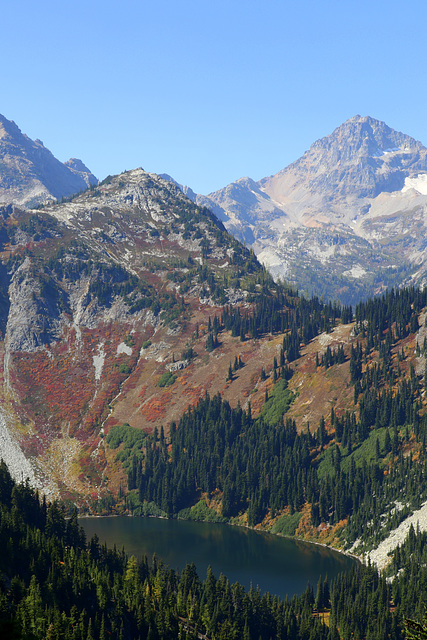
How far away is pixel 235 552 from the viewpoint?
169375 mm

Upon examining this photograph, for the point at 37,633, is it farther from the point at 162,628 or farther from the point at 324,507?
the point at 324,507

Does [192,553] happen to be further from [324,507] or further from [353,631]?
[353,631]

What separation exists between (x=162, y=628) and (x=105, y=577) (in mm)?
15052

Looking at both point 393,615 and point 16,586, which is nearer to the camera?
point 16,586

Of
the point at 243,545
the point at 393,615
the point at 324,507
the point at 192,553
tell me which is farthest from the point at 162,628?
the point at 324,507

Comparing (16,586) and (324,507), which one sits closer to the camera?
(16,586)

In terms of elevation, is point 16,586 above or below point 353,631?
above

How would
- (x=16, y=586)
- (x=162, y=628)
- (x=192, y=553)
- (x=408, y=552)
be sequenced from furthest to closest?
1. (x=192, y=553)
2. (x=408, y=552)
3. (x=162, y=628)
4. (x=16, y=586)

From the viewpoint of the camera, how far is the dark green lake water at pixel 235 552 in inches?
5817

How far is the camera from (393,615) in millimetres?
120000

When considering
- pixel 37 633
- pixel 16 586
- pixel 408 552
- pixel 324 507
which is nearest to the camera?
pixel 37 633

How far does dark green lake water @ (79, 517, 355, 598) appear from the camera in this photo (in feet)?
485

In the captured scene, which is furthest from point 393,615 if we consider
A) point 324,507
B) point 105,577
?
point 324,507

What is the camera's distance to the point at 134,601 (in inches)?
4309
